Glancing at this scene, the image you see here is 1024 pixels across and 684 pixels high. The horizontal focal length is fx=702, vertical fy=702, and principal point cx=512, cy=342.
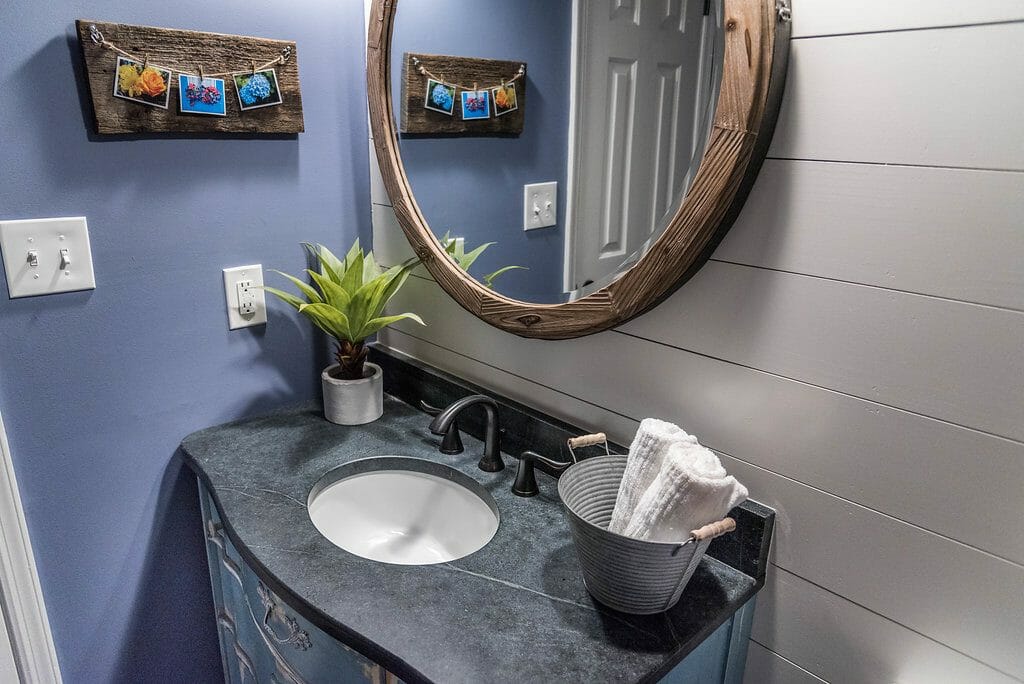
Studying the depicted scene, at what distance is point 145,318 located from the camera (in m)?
1.20

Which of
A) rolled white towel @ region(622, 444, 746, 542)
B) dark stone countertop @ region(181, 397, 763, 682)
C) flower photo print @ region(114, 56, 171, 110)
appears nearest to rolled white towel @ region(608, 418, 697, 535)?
rolled white towel @ region(622, 444, 746, 542)

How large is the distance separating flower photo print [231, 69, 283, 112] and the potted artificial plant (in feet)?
0.89

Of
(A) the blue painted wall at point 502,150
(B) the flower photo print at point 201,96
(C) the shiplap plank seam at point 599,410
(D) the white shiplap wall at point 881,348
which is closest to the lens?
(D) the white shiplap wall at point 881,348

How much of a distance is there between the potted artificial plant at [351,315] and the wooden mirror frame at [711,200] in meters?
0.17

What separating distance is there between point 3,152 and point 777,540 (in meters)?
1.22

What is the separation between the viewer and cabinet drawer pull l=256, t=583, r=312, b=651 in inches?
36.3

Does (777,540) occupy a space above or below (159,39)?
below

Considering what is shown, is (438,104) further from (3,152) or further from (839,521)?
(839,521)

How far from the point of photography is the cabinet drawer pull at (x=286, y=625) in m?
0.92

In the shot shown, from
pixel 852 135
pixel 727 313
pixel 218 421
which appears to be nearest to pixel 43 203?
pixel 218 421

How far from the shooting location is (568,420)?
1.15 meters

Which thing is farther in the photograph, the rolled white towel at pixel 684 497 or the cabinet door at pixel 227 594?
the cabinet door at pixel 227 594

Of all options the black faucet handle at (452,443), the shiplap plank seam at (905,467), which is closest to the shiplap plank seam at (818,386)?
the shiplap plank seam at (905,467)

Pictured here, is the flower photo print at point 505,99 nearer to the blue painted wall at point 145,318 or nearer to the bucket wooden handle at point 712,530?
the blue painted wall at point 145,318
